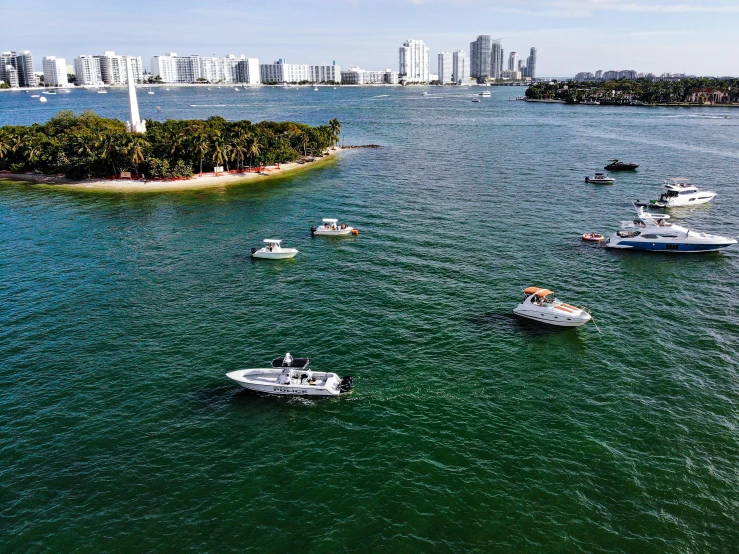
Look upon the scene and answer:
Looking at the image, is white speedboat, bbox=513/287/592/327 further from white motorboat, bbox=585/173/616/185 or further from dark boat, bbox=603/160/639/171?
dark boat, bbox=603/160/639/171

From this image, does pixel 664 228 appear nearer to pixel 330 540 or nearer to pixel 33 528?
pixel 330 540

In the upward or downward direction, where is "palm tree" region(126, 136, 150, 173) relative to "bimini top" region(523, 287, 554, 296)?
upward

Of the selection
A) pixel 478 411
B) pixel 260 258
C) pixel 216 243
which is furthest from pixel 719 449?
pixel 216 243

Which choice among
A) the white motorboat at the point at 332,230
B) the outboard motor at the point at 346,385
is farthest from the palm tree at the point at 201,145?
the outboard motor at the point at 346,385

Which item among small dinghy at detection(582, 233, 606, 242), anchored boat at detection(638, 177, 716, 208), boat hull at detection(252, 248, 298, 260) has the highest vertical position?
anchored boat at detection(638, 177, 716, 208)

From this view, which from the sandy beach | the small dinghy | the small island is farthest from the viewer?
the small island

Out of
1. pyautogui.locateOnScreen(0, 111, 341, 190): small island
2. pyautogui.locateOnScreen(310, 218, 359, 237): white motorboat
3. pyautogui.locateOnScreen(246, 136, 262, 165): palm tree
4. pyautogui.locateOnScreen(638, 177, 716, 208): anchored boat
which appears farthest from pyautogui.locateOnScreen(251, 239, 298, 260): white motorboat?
pyautogui.locateOnScreen(638, 177, 716, 208): anchored boat
